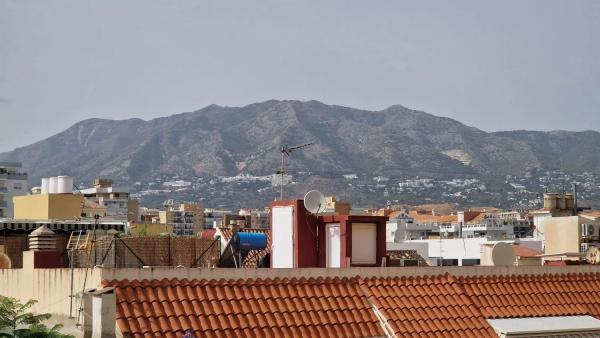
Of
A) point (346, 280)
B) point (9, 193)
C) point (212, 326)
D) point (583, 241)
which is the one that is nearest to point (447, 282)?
point (346, 280)

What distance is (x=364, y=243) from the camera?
24656 mm

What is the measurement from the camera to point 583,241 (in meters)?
36.8

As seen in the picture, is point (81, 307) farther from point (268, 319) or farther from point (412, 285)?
point (412, 285)

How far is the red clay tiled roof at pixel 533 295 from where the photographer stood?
23.1 metres

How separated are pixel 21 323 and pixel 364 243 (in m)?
9.12

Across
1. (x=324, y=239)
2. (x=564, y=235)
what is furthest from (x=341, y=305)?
(x=564, y=235)

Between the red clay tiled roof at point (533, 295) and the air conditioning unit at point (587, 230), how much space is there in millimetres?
11938

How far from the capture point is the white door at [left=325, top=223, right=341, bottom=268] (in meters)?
24.2

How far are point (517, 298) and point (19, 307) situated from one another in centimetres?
1176

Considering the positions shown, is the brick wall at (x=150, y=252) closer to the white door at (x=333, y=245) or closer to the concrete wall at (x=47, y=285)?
the concrete wall at (x=47, y=285)

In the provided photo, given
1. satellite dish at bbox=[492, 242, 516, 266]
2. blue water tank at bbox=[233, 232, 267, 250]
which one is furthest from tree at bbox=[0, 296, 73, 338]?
satellite dish at bbox=[492, 242, 516, 266]

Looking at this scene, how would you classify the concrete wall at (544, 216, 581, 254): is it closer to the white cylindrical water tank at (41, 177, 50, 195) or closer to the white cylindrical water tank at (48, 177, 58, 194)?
the white cylindrical water tank at (48, 177, 58, 194)

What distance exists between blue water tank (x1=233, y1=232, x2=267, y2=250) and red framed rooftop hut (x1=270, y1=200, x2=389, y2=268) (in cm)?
306

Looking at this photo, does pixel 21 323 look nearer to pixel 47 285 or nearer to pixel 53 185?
pixel 47 285
